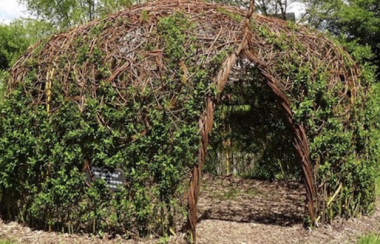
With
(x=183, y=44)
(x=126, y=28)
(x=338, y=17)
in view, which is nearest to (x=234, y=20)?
(x=183, y=44)

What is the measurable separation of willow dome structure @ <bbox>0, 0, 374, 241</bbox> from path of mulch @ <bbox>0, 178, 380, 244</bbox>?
0.71 feet

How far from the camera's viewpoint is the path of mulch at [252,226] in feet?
16.6

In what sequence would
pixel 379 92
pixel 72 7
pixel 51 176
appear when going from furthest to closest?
pixel 72 7 → pixel 379 92 → pixel 51 176

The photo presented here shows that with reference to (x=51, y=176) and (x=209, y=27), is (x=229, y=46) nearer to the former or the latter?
(x=209, y=27)

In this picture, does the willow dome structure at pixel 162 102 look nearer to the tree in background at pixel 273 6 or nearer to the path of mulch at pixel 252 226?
the path of mulch at pixel 252 226

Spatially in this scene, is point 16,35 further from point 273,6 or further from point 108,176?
point 108,176

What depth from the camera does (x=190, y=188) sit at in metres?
4.65

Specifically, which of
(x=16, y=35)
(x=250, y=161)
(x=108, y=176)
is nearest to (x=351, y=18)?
(x=250, y=161)

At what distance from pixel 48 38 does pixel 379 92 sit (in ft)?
14.9

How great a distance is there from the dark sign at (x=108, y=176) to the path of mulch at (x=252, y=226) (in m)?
0.59

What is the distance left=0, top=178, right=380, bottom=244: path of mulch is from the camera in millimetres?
5059

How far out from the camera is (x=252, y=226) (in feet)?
18.7

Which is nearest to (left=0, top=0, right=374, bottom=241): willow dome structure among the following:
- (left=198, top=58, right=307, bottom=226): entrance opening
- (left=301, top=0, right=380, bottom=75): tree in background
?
(left=198, top=58, right=307, bottom=226): entrance opening

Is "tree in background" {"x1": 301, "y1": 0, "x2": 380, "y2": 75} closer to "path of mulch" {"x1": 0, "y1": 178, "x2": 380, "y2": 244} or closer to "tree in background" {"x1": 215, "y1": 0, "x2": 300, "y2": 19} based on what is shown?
"tree in background" {"x1": 215, "y1": 0, "x2": 300, "y2": 19}
